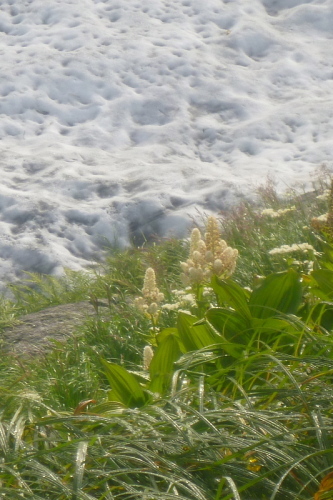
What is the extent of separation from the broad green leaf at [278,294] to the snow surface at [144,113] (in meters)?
4.55

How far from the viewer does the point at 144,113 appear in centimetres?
1029

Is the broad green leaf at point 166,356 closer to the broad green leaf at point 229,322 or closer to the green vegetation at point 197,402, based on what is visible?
the green vegetation at point 197,402

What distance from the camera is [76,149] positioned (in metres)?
9.66

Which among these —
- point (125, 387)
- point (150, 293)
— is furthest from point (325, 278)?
point (125, 387)

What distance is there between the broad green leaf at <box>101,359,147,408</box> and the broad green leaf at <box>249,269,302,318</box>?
0.68m

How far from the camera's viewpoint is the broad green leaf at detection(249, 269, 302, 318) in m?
2.87

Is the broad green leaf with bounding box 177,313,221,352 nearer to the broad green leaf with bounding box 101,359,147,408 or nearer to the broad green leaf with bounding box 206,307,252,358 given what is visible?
the broad green leaf with bounding box 206,307,252,358

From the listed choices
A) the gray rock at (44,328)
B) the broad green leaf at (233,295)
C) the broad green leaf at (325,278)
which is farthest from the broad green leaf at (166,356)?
the gray rock at (44,328)

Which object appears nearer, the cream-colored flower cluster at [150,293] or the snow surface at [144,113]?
the cream-colored flower cluster at [150,293]

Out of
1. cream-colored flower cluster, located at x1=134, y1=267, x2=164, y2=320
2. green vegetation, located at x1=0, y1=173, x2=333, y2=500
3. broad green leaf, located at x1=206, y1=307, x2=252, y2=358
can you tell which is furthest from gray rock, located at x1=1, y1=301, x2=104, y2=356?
broad green leaf, located at x1=206, y1=307, x2=252, y2=358

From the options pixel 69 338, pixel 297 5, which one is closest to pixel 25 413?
pixel 69 338

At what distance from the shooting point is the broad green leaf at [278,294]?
2871 mm

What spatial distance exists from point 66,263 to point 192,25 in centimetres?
601

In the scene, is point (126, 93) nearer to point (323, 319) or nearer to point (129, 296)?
point (129, 296)
